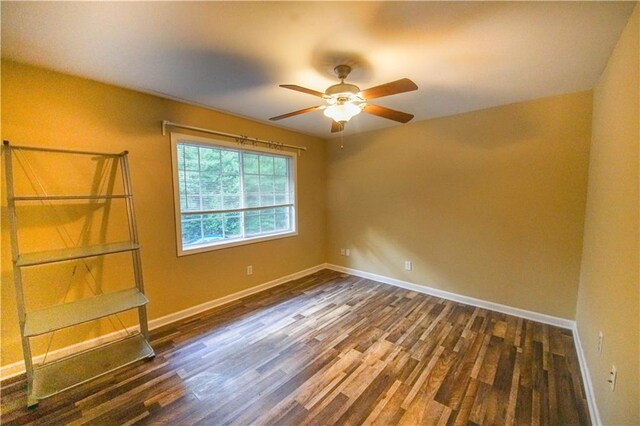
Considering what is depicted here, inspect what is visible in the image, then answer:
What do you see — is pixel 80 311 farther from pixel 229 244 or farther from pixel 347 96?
pixel 347 96

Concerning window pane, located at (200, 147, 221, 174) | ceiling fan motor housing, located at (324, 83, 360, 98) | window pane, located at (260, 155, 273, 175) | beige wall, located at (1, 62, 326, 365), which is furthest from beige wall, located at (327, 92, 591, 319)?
window pane, located at (200, 147, 221, 174)

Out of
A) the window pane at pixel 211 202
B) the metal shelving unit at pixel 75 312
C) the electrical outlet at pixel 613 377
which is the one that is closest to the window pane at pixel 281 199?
the window pane at pixel 211 202

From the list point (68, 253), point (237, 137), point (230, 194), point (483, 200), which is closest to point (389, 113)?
point (483, 200)

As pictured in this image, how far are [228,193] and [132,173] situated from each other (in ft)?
3.41

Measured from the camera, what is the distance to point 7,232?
1.87 meters

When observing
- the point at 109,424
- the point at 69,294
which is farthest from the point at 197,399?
the point at 69,294

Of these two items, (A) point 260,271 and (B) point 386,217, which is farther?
(B) point 386,217

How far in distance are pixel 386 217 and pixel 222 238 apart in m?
2.33

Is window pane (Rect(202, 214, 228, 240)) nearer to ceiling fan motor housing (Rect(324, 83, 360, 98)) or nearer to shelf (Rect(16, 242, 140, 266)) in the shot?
shelf (Rect(16, 242, 140, 266))

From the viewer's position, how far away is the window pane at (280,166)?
12.5 ft

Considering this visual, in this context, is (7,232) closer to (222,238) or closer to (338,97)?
(222,238)

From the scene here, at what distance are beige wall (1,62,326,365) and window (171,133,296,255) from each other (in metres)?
0.15

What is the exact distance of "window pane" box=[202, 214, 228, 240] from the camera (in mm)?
3073

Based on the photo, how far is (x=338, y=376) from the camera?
193 cm
